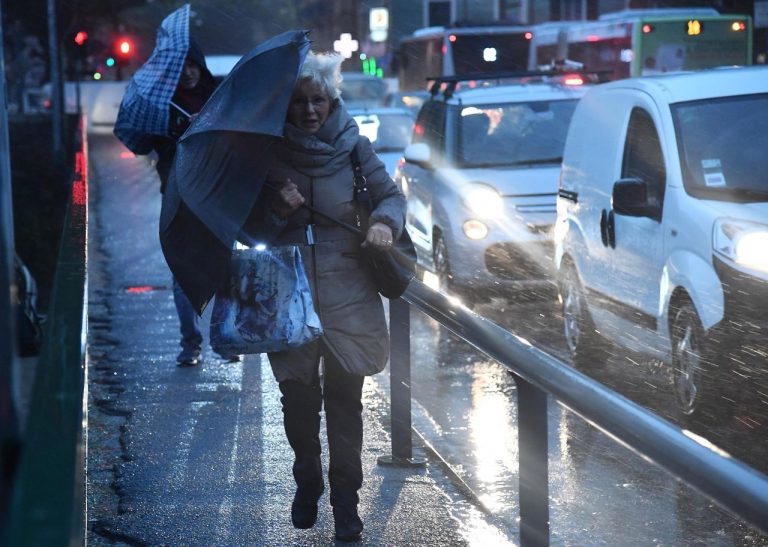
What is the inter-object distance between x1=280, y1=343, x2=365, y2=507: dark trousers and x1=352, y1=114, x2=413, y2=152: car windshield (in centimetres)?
1331

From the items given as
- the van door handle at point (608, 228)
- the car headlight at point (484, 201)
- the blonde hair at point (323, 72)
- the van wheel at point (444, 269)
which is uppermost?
the blonde hair at point (323, 72)

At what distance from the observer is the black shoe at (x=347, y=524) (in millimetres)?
4930

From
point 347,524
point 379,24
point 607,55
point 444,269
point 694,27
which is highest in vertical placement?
point 379,24

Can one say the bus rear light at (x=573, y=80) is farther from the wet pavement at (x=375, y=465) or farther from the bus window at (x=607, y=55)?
the bus window at (x=607, y=55)

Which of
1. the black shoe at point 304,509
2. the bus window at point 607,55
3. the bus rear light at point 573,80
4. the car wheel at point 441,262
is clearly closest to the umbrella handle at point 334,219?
the black shoe at point 304,509

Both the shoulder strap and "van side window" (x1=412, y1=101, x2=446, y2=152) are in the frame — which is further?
"van side window" (x1=412, y1=101, x2=446, y2=152)

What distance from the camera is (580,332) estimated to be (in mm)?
8961

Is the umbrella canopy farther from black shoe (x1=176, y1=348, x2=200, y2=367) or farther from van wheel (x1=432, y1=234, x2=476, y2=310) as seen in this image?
van wheel (x1=432, y1=234, x2=476, y2=310)

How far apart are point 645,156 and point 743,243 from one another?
1456mm

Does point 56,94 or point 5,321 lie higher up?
point 56,94

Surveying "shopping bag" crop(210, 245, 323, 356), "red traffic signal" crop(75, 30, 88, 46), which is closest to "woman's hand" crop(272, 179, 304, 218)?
"shopping bag" crop(210, 245, 323, 356)

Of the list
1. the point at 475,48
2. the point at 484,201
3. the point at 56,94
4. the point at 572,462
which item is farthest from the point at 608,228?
the point at 475,48

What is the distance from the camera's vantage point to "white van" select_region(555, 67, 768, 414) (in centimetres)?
673

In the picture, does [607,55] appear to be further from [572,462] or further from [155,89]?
[572,462]
